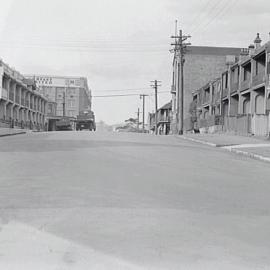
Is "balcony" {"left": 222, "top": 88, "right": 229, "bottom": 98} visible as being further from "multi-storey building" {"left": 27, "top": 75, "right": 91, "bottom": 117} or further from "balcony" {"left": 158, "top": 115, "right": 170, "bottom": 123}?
"multi-storey building" {"left": 27, "top": 75, "right": 91, "bottom": 117}

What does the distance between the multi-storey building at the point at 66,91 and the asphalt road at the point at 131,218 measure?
118863 mm

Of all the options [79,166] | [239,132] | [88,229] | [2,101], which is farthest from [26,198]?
[2,101]

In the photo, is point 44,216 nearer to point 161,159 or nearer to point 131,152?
point 161,159

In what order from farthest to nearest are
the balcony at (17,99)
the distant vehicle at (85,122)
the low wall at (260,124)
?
1. the distant vehicle at (85,122)
2. the balcony at (17,99)
3. the low wall at (260,124)

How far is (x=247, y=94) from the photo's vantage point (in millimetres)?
48625

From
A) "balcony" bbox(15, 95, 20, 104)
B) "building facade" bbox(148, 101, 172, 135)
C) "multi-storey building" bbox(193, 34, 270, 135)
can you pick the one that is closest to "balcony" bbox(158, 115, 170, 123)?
"building facade" bbox(148, 101, 172, 135)

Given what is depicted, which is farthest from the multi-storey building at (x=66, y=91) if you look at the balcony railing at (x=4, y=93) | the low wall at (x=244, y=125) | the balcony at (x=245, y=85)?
the balcony at (x=245, y=85)

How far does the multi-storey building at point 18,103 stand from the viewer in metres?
56.6

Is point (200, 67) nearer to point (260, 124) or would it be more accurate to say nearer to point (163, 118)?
point (163, 118)

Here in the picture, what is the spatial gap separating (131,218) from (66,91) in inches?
4985

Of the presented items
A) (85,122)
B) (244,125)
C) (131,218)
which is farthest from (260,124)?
(85,122)

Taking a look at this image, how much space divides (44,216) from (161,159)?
9.16 meters

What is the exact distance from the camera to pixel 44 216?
24.5 feet

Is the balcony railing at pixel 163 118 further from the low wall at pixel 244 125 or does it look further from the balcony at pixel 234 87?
the low wall at pixel 244 125
